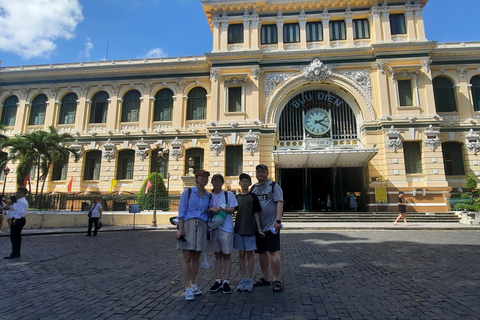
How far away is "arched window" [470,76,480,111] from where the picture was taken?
22.3 m

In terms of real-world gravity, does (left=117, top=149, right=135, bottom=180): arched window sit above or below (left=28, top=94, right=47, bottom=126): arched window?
below

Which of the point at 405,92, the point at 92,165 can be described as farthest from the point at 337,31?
the point at 92,165

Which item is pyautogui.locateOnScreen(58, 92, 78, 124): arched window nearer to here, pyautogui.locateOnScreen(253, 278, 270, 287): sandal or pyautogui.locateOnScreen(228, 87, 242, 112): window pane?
pyautogui.locateOnScreen(228, 87, 242, 112): window pane

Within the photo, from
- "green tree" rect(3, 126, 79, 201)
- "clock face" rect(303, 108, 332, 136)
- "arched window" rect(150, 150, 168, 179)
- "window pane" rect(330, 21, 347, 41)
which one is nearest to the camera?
"green tree" rect(3, 126, 79, 201)

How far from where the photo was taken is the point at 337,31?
Answer: 23625mm

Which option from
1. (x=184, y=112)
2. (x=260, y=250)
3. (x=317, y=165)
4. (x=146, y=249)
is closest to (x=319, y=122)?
(x=317, y=165)

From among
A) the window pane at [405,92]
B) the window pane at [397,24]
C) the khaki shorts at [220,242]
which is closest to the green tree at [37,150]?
the khaki shorts at [220,242]

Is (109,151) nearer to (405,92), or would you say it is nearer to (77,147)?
(77,147)

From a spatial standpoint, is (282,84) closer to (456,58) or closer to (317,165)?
(317,165)

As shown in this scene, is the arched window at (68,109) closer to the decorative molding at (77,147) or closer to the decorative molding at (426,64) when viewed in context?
the decorative molding at (77,147)

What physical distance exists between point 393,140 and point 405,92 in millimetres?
4172

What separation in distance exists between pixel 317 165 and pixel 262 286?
17.8 meters

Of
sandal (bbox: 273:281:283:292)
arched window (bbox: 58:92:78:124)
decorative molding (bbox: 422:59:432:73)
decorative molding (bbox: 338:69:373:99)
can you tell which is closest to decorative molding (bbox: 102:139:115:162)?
arched window (bbox: 58:92:78:124)

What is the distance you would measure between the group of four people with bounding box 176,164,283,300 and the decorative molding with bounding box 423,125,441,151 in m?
20.1
